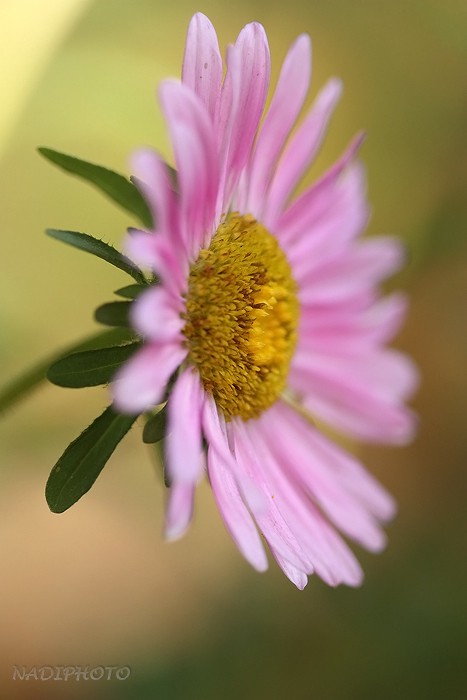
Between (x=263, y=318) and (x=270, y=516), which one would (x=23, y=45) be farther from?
(x=270, y=516)

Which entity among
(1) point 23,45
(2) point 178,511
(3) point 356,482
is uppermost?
(1) point 23,45

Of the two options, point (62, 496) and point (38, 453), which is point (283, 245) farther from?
point (38, 453)

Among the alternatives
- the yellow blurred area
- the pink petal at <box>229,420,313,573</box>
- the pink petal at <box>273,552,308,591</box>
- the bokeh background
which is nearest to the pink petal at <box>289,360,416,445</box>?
the pink petal at <box>229,420,313,573</box>

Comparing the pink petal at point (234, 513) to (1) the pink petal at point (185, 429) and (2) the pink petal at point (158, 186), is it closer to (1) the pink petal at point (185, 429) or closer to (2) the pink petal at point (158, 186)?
(1) the pink petal at point (185, 429)

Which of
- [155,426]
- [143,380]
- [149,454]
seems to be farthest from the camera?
[149,454]

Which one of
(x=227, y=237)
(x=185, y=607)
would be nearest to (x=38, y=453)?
(x=185, y=607)

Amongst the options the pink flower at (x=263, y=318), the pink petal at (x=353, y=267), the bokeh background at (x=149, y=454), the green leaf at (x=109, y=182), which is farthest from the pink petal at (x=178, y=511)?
the bokeh background at (x=149, y=454)

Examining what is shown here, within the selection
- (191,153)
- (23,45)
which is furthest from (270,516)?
(23,45)

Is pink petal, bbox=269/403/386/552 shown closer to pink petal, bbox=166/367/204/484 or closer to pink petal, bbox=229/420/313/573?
pink petal, bbox=229/420/313/573
